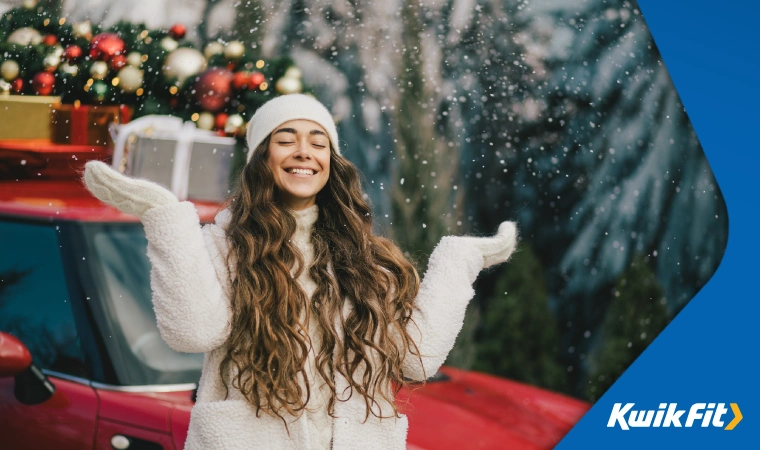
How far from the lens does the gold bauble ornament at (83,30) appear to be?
252 centimetres

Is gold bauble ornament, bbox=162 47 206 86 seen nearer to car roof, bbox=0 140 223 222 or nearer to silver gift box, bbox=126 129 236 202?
silver gift box, bbox=126 129 236 202

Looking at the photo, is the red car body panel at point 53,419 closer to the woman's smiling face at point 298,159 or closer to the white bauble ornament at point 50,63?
the woman's smiling face at point 298,159

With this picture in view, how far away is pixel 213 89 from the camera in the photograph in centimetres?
252

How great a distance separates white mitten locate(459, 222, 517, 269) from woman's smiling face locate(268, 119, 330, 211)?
29cm

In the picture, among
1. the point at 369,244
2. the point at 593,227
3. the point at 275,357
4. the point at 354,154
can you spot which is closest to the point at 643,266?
the point at 593,227

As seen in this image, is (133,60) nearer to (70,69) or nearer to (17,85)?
(70,69)

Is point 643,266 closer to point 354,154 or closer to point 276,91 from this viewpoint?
point 354,154

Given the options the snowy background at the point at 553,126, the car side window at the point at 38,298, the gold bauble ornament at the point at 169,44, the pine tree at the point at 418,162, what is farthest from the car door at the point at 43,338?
the pine tree at the point at 418,162

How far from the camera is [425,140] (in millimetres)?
2734

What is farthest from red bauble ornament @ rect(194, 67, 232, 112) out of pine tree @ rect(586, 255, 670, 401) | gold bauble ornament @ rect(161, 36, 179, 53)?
pine tree @ rect(586, 255, 670, 401)

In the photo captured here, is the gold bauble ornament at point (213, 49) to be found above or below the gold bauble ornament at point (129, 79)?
above

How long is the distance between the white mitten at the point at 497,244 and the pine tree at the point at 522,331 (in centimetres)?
133

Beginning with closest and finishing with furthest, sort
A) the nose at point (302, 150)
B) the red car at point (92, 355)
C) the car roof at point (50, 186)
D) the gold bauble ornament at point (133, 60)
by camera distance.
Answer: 1. the nose at point (302, 150)
2. the red car at point (92, 355)
3. the car roof at point (50, 186)
4. the gold bauble ornament at point (133, 60)

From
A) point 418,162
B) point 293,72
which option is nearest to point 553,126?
point 418,162
